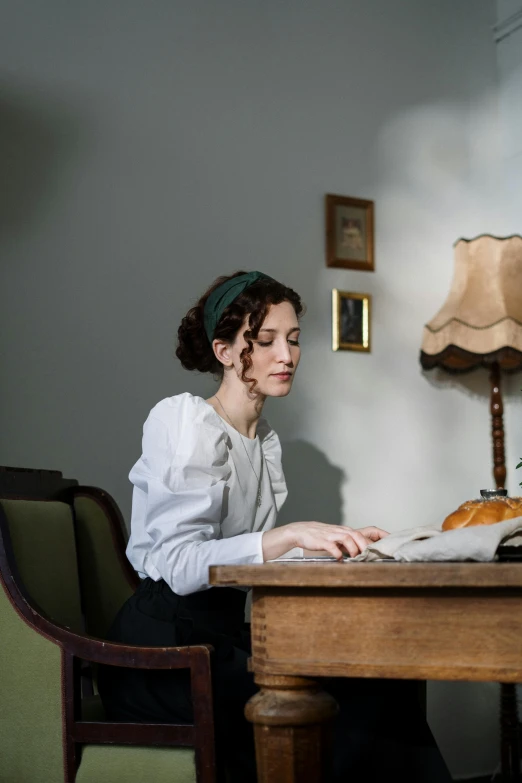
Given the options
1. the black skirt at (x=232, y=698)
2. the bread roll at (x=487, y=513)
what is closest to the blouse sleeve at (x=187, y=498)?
the black skirt at (x=232, y=698)

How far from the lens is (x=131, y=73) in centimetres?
344

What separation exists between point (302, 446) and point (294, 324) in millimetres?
1238

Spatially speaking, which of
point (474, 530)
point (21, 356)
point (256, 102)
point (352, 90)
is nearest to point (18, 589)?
point (474, 530)

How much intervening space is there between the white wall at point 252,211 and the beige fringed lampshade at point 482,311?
7.0 inches

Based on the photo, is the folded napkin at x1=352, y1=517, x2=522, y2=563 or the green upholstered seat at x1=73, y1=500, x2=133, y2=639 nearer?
the folded napkin at x1=352, y1=517, x2=522, y2=563

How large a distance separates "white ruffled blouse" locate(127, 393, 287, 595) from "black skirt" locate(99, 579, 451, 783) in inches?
4.2

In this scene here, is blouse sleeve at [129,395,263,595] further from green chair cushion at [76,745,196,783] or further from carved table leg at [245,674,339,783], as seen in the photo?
carved table leg at [245,674,339,783]

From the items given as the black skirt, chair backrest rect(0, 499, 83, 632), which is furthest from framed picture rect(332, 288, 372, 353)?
the black skirt

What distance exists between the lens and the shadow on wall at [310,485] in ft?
11.8

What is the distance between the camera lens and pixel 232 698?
1897mm

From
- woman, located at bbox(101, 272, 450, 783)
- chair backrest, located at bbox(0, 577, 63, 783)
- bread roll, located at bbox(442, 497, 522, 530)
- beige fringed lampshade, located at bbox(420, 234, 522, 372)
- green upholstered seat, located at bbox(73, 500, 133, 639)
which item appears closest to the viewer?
bread roll, located at bbox(442, 497, 522, 530)

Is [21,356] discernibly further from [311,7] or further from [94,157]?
[311,7]

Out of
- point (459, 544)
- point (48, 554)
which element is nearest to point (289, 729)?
point (459, 544)

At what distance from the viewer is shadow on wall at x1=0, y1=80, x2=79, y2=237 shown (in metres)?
3.16
